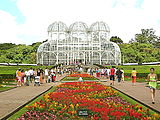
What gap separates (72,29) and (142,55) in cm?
2383

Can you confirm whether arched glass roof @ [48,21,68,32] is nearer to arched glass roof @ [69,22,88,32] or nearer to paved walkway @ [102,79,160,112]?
arched glass roof @ [69,22,88,32]

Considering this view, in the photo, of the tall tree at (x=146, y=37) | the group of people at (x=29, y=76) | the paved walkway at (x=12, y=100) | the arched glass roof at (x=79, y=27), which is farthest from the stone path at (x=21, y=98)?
the tall tree at (x=146, y=37)

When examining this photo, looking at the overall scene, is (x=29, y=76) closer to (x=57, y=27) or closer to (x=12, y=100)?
(x=12, y=100)

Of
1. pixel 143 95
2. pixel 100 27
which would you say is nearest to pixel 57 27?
pixel 100 27

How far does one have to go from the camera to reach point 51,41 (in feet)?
201

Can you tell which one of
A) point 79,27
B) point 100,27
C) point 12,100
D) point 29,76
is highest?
point 79,27

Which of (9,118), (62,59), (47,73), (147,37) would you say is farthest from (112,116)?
(147,37)

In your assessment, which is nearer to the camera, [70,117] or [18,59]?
[70,117]

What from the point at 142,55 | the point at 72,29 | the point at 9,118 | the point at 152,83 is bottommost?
the point at 9,118

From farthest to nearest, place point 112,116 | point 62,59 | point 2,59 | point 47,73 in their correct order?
point 2,59, point 62,59, point 47,73, point 112,116

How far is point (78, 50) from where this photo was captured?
60688mm

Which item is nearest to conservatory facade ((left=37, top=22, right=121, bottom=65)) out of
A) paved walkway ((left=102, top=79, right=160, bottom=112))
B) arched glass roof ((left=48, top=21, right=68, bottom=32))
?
arched glass roof ((left=48, top=21, right=68, bottom=32))

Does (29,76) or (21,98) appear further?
(29,76)

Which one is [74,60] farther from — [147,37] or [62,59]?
Answer: [147,37]
